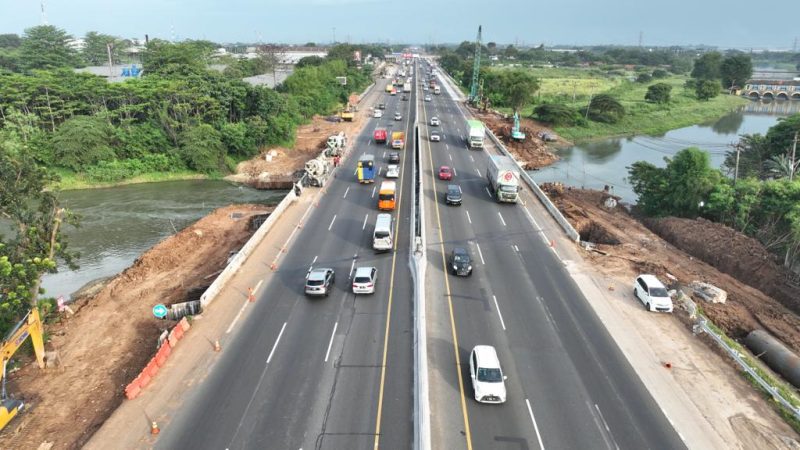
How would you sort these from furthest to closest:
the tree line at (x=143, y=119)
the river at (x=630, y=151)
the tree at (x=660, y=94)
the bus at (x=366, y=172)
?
the tree at (x=660, y=94) < the river at (x=630, y=151) < the tree line at (x=143, y=119) < the bus at (x=366, y=172)

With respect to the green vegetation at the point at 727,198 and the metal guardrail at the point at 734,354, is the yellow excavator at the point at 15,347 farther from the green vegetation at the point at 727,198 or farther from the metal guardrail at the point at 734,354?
the green vegetation at the point at 727,198

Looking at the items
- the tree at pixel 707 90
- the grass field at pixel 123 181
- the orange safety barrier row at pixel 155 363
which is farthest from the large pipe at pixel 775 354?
the tree at pixel 707 90

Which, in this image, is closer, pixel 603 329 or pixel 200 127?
pixel 603 329

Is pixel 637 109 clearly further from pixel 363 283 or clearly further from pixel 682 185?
pixel 363 283

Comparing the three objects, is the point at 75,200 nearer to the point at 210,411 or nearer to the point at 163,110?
the point at 163,110

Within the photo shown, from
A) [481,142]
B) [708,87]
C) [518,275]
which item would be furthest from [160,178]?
[708,87]

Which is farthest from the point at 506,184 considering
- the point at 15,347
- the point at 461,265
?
the point at 15,347

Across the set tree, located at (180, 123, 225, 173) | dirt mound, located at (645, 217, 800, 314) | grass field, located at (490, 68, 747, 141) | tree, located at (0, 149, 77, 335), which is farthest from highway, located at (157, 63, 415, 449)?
grass field, located at (490, 68, 747, 141)
